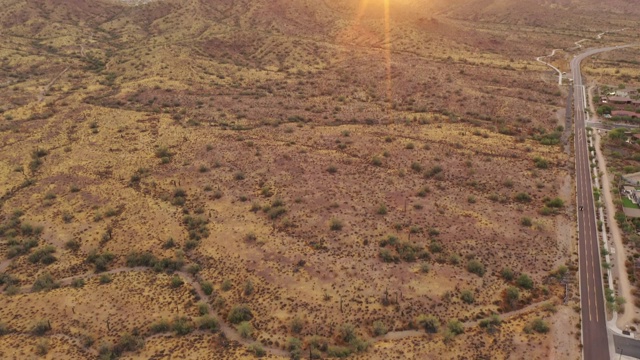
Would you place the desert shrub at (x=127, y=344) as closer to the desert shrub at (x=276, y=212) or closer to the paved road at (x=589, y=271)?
the desert shrub at (x=276, y=212)

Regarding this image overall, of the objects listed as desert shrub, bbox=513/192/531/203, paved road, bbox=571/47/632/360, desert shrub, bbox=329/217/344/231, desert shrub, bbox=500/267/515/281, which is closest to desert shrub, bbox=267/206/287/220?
desert shrub, bbox=329/217/344/231

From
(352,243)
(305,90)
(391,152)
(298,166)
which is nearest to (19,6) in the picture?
(305,90)

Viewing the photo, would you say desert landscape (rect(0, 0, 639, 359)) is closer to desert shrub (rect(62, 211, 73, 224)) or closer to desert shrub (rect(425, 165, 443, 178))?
desert shrub (rect(425, 165, 443, 178))

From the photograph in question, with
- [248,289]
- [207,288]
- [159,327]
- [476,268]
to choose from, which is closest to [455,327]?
[476,268]

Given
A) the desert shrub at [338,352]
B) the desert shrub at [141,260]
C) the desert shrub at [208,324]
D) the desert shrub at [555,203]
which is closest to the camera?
the desert shrub at [338,352]

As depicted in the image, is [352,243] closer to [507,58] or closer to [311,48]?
[311,48]

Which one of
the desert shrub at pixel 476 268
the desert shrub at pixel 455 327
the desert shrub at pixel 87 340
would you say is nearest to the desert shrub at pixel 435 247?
the desert shrub at pixel 476 268
